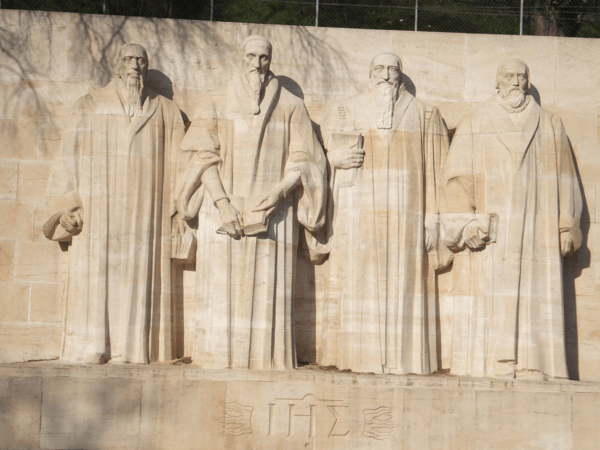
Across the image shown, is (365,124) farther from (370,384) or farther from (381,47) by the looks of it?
(370,384)

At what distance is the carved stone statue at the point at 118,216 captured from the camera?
15961mm

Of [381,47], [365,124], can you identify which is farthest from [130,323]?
[381,47]

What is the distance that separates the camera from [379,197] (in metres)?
16.2

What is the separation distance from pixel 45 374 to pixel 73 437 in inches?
31.5

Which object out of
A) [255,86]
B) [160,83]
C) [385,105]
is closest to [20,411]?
[160,83]

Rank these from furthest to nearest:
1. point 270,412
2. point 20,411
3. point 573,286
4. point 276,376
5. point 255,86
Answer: point 573,286
point 255,86
point 276,376
point 270,412
point 20,411

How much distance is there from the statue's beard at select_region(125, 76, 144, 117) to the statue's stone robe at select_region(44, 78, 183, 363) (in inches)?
2.6

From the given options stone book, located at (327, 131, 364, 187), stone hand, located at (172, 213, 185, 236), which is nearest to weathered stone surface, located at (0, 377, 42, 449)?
stone hand, located at (172, 213, 185, 236)

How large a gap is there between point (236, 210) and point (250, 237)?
37 cm

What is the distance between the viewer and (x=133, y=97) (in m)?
16.4

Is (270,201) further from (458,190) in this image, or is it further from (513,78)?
(513,78)

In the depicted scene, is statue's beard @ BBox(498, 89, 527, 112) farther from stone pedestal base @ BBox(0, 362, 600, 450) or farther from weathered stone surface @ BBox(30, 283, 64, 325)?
weathered stone surface @ BBox(30, 283, 64, 325)

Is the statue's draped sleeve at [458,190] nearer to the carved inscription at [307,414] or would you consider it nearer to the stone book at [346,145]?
the stone book at [346,145]

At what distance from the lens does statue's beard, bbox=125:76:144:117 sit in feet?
53.7
